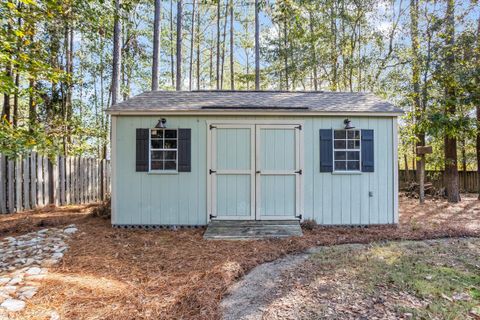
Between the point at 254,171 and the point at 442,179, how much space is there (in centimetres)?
961

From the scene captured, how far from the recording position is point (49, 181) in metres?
7.53

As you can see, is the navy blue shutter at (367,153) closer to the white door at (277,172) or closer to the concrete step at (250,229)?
the white door at (277,172)

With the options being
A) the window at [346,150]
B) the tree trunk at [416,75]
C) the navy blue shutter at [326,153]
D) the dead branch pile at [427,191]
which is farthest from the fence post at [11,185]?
the dead branch pile at [427,191]

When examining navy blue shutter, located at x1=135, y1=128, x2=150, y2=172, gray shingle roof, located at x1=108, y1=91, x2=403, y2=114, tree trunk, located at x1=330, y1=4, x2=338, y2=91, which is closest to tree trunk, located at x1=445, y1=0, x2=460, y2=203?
gray shingle roof, located at x1=108, y1=91, x2=403, y2=114

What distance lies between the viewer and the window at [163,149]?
5551 millimetres

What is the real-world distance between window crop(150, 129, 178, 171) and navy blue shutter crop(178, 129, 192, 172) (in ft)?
0.37

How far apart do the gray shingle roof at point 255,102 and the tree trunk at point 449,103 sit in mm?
2970

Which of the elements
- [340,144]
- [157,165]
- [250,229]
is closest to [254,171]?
[250,229]

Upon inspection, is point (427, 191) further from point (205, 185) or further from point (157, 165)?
point (157, 165)

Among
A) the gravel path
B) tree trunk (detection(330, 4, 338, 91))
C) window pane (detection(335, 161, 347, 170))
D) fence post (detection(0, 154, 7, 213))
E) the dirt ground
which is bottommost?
the dirt ground

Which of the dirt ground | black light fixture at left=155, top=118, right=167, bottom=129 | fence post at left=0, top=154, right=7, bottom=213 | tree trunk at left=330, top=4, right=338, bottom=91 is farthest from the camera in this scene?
tree trunk at left=330, top=4, right=338, bottom=91

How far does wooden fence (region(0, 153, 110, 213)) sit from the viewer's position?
650 centimetres

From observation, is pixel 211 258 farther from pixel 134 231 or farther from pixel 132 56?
pixel 132 56

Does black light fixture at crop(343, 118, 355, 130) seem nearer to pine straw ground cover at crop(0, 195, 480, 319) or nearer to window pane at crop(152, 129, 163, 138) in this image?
pine straw ground cover at crop(0, 195, 480, 319)
